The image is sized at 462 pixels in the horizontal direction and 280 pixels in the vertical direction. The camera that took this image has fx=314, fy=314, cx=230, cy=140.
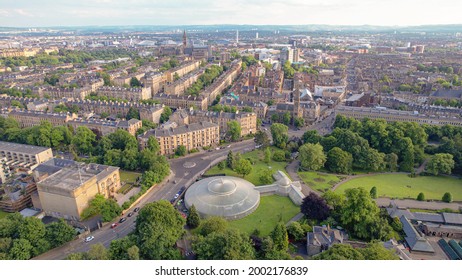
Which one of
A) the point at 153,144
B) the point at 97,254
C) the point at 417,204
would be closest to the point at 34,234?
the point at 97,254

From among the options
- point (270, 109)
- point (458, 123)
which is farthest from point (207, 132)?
point (458, 123)

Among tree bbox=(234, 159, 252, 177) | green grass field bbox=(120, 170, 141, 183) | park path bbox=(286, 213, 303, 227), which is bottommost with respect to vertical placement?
park path bbox=(286, 213, 303, 227)

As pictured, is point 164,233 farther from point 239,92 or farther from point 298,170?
point 239,92

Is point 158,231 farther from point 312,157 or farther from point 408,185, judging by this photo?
point 408,185

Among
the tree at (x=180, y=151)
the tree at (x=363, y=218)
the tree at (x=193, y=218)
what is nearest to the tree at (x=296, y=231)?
the tree at (x=363, y=218)

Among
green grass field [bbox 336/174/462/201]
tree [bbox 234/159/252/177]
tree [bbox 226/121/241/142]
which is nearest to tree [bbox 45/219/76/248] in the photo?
tree [bbox 234/159/252/177]

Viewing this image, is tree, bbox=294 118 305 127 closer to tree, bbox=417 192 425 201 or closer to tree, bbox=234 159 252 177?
tree, bbox=234 159 252 177
